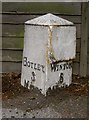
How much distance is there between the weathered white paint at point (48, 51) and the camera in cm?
491

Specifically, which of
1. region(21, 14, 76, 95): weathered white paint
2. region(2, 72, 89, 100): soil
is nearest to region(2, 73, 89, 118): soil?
region(2, 72, 89, 100): soil

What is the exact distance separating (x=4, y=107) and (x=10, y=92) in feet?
1.75

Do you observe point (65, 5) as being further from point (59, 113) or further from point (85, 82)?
point (59, 113)

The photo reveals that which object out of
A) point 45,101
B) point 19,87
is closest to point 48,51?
point 45,101

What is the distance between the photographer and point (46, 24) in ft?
16.2

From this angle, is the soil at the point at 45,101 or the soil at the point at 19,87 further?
the soil at the point at 19,87

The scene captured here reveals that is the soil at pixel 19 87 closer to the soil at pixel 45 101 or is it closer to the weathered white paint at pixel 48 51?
the soil at pixel 45 101

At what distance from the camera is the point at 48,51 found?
4.88m

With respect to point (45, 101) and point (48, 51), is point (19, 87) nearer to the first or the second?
point (45, 101)

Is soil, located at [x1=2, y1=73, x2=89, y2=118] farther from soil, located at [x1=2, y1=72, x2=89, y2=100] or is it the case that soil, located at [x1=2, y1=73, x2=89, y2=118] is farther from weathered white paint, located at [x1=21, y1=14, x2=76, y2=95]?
weathered white paint, located at [x1=21, y1=14, x2=76, y2=95]

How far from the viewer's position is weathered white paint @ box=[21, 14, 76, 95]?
16.1 ft

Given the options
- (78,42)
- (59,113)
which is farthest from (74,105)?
(78,42)

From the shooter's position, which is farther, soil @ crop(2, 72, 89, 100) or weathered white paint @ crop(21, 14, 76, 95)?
soil @ crop(2, 72, 89, 100)

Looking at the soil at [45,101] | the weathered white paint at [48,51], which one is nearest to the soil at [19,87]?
the soil at [45,101]
